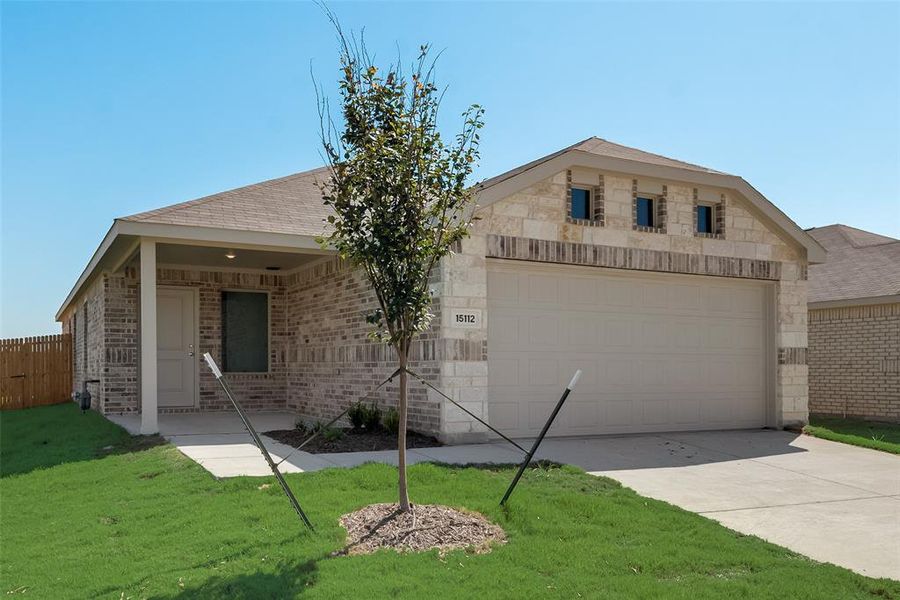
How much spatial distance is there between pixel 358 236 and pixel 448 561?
2469mm

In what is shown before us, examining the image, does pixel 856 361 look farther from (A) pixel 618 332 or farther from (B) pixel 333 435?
(B) pixel 333 435

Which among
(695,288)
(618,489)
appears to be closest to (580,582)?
(618,489)

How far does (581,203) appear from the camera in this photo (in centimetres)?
1177

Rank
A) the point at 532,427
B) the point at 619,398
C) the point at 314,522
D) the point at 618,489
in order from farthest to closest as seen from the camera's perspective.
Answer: the point at 619,398
the point at 532,427
the point at 618,489
the point at 314,522

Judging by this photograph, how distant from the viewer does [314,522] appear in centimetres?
621

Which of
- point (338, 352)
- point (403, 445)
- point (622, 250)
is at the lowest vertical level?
point (403, 445)

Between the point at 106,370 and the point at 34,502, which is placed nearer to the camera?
the point at 34,502

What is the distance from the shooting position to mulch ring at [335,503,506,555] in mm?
5820

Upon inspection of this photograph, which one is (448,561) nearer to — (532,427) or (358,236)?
(358,236)

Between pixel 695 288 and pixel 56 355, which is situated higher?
pixel 695 288

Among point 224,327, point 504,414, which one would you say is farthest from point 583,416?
point 224,327

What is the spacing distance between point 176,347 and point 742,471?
10184mm

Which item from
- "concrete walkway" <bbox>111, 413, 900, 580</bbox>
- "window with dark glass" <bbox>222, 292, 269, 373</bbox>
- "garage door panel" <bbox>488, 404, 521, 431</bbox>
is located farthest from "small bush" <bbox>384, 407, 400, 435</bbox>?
"window with dark glass" <bbox>222, 292, 269, 373</bbox>

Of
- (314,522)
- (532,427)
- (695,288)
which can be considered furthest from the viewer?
(695,288)
